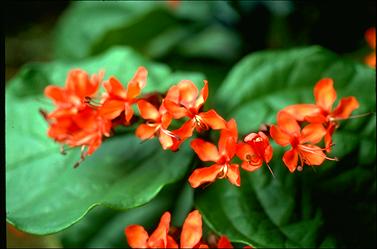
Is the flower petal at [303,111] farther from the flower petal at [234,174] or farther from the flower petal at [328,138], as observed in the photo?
the flower petal at [234,174]

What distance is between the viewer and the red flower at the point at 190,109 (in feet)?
2.38

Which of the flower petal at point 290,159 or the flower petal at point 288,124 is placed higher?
the flower petal at point 288,124

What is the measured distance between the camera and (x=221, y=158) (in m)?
0.75

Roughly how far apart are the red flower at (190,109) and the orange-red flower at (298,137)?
84 mm

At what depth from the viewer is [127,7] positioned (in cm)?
178

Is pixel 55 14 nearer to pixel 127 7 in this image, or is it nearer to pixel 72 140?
pixel 127 7

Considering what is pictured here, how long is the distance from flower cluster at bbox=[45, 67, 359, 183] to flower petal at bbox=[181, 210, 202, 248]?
0.19ft

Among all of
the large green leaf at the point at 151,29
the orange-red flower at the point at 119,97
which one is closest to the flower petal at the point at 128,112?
the orange-red flower at the point at 119,97

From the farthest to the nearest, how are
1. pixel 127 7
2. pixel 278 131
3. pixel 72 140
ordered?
pixel 127 7 → pixel 72 140 → pixel 278 131

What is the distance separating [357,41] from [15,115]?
863 millimetres

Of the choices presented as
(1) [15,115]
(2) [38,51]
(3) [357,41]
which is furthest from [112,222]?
(2) [38,51]

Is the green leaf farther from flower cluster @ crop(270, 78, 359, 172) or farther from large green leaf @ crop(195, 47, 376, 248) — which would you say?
flower cluster @ crop(270, 78, 359, 172)

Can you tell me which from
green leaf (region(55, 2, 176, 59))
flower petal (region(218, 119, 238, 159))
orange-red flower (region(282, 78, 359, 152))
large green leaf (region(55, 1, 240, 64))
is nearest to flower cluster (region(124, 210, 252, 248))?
flower petal (region(218, 119, 238, 159))
